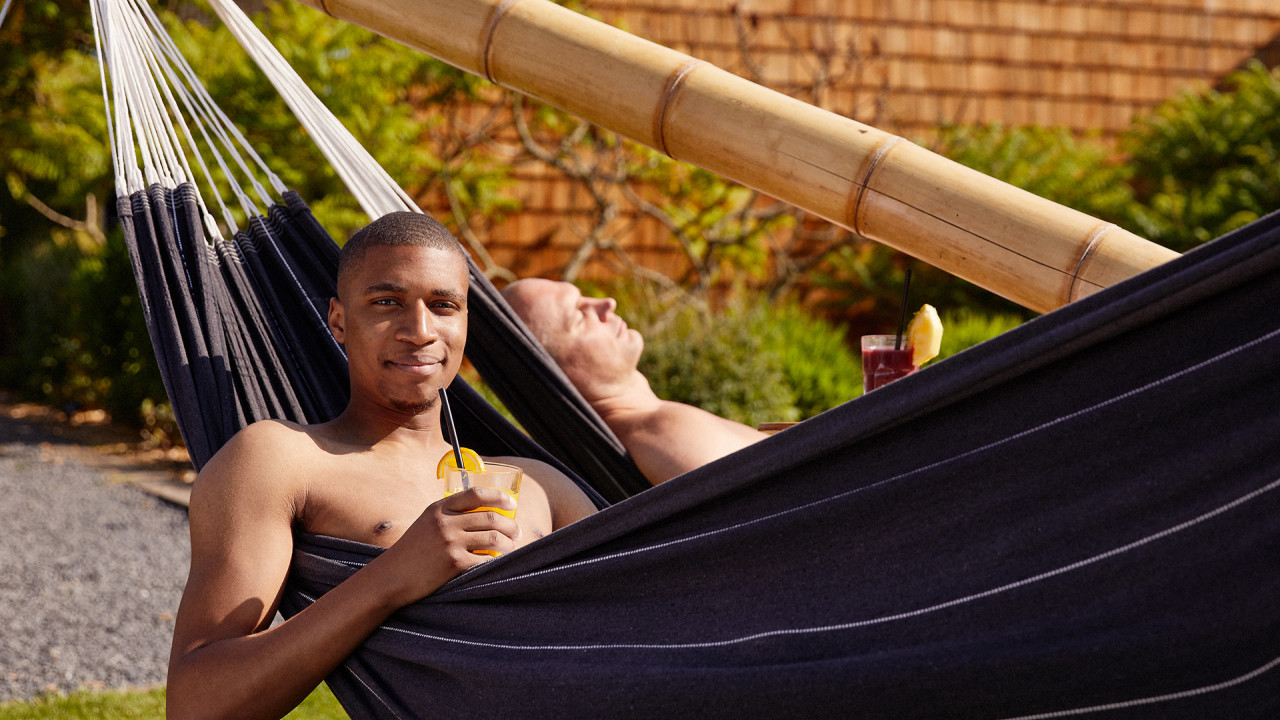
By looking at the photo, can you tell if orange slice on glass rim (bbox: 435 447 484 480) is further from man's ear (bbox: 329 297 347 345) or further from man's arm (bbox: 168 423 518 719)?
man's ear (bbox: 329 297 347 345)

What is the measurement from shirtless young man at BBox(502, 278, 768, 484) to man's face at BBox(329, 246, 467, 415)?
74 centimetres

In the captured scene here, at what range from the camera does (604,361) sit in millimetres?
2637

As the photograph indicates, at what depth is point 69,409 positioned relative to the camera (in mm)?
7590

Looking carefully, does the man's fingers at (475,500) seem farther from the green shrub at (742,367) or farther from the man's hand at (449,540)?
the green shrub at (742,367)

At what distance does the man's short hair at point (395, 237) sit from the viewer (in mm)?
1820

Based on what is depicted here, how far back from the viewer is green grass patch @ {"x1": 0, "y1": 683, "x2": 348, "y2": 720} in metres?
2.96

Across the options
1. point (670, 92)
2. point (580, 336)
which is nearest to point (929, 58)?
point (580, 336)

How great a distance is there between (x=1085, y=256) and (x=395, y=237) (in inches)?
44.5

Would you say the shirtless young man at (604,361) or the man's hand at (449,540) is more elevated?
the shirtless young man at (604,361)

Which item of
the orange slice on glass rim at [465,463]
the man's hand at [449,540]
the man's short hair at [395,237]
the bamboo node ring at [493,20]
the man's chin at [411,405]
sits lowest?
the man's hand at [449,540]

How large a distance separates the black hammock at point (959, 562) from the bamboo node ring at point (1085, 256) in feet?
1.41

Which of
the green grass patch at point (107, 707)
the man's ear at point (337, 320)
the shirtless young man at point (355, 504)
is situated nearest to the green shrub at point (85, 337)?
the green grass patch at point (107, 707)

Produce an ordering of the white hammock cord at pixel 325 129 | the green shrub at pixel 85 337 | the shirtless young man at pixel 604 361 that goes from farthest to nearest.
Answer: the green shrub at pixel 85 337, the shirtless young man at pixel 604 361, the white hammock cord at pixel 325 129

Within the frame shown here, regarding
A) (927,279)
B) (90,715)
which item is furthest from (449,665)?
(927,279)
